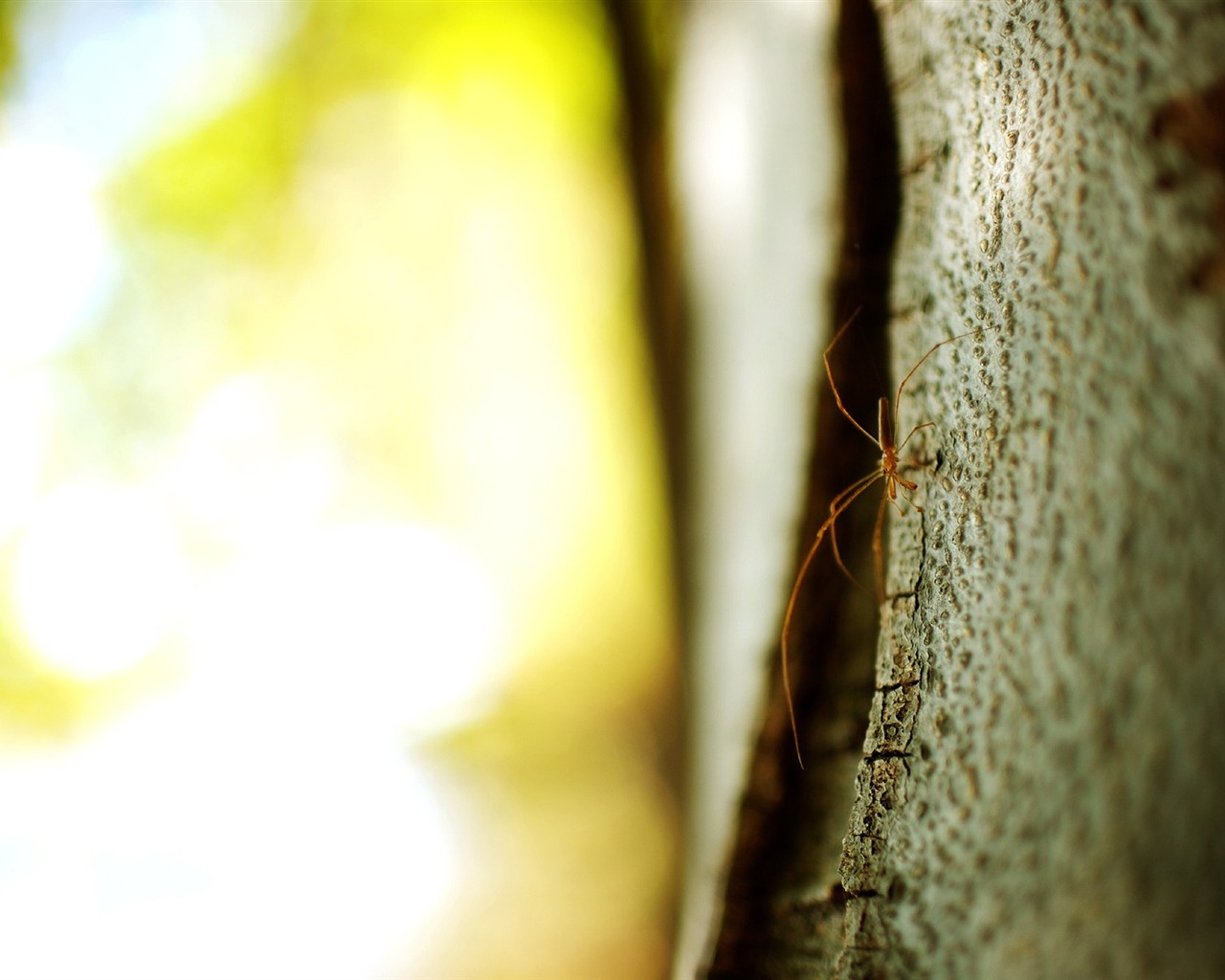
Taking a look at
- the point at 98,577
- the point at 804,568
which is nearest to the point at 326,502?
the point at 98,577

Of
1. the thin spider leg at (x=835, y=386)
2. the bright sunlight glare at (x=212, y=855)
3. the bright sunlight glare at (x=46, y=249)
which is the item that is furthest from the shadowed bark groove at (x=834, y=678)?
the bright sunlight glare at (x=46, y=249)

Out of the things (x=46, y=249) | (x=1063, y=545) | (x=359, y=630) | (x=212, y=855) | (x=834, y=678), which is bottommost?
(x=212, y=855)

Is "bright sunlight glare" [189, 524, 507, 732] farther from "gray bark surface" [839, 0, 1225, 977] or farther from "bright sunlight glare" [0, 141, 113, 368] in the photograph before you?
"gray bark surface" [839, 0, 1225, 977]

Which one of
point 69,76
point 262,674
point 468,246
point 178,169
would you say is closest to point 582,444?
point 468,246

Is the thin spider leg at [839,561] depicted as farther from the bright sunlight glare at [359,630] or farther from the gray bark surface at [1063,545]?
the bright sunlight glare at [359,630]

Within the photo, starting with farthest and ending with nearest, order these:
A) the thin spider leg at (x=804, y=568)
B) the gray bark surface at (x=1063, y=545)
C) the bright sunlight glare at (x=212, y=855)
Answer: the bright sunlight glare at (x=212, y=855) → the thin spider leg at (x=804, y=568) → the gray bark surface at (x=1063, y=545)

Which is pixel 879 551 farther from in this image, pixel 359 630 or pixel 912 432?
pixel 359 630
